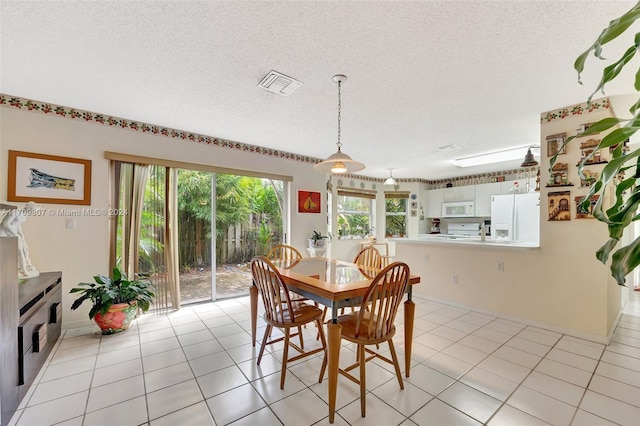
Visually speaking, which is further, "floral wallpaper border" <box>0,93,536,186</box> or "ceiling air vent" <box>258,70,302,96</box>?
"floral wallpaper border" <box>0,93,536,186</box>

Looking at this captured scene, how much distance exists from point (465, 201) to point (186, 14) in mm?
6223

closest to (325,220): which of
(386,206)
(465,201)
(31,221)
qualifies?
(386,206)

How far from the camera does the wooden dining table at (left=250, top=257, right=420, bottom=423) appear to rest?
170 cm

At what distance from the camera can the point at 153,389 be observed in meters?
1.96

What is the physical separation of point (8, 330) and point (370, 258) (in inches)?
109

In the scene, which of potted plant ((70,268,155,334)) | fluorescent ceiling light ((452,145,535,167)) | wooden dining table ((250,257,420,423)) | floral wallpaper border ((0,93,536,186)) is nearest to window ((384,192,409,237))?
fluorescent ceiling light ((452,145,535,167))

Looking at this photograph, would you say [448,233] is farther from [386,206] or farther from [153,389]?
[153,389]

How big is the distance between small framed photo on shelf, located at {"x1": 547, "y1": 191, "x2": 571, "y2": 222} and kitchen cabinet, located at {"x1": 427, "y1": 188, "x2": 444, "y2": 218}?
381cm

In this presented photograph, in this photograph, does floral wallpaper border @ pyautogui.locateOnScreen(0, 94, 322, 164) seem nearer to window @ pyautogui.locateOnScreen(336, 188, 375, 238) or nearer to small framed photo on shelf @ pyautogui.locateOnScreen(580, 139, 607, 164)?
window @ pyautogui.locateOnScreen(336, 188, 375, 238)

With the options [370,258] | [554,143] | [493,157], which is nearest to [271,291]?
[370,258]

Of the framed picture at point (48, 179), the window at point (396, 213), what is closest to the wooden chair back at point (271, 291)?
the framed picture at point (48, 179)

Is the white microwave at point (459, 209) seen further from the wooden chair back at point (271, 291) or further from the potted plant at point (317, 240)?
the wooden chair back at point (271, 291)

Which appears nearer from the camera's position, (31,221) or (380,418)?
(380,418)

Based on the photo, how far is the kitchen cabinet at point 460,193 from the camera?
615cm
